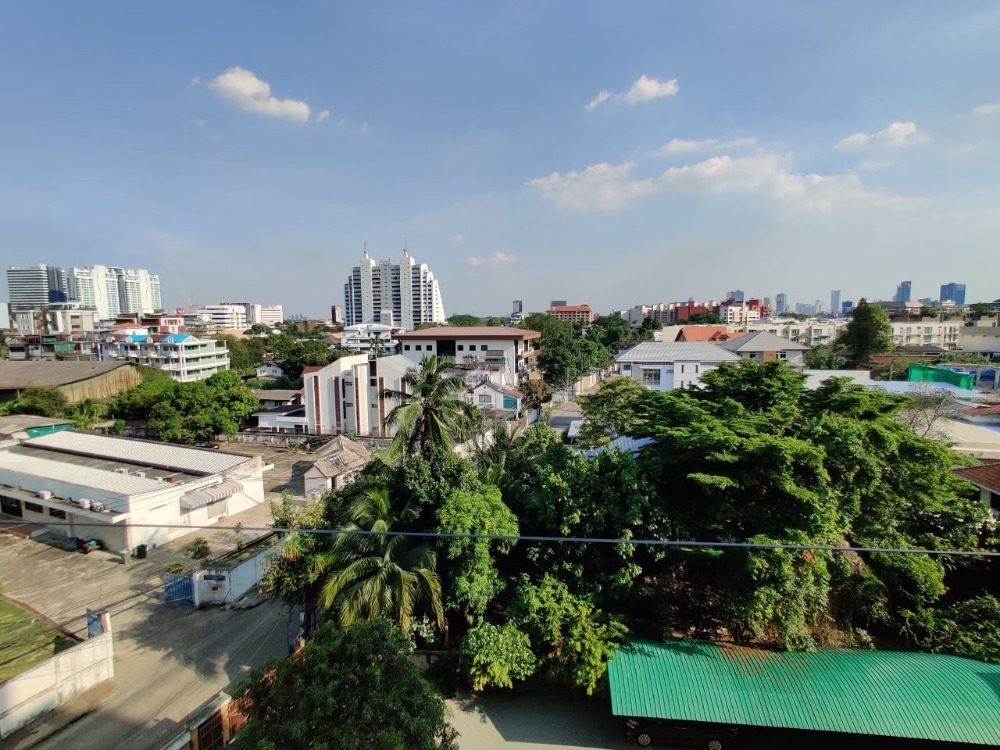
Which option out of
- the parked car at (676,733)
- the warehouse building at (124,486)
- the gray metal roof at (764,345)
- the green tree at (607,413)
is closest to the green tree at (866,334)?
the gray metal roof at (764,345)

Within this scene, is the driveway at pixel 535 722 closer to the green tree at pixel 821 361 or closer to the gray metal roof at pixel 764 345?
the gray metal roof at pixel 764 345

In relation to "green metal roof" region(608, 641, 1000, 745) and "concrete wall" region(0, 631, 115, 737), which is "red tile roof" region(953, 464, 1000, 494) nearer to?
"green metal roof" region(608, 641, 1000, 745)

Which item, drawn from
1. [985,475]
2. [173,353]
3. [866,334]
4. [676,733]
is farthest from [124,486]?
[866,334]

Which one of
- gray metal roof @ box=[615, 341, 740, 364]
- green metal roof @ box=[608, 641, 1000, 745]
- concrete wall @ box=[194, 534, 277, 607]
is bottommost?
concrete wall @ box=[194, 534, 277, 607]

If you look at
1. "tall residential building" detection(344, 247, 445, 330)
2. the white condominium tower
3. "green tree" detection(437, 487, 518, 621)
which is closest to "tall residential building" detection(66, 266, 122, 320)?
the white condominium tower

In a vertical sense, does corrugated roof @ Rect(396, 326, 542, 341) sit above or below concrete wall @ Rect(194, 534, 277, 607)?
above
